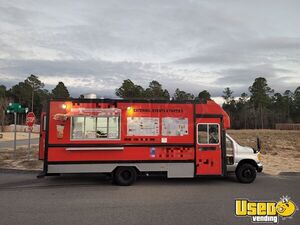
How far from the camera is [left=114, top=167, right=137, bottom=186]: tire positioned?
1062 cm

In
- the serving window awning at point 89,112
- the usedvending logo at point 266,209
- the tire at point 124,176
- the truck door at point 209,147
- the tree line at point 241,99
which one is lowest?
the usedvending logo at point 266,209

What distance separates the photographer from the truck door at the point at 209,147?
10.9 m

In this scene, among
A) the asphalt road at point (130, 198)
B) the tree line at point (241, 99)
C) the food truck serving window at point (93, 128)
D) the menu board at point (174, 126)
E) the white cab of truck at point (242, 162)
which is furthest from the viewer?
the tree line at point (241, 99)

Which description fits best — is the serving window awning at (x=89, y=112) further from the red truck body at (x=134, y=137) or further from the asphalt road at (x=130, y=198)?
the asphalt road at (x=130, y=198)

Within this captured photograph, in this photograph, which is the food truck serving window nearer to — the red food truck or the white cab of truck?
the red food truck

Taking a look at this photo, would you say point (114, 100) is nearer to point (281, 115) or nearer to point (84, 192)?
point (84, 192)

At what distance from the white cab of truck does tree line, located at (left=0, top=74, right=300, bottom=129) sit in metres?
69.8

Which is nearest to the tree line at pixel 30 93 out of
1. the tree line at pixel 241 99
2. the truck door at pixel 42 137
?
the tree line at pixel 241 99

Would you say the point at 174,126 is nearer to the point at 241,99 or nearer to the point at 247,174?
the point at 247,174

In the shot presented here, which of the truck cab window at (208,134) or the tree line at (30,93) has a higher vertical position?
the tree line at (30,93)

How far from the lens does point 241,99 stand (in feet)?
434

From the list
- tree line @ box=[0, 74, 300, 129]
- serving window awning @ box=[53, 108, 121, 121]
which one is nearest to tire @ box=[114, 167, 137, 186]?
serving window awning @ box=[53, 108, 121, 121]

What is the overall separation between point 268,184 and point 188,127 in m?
3.44

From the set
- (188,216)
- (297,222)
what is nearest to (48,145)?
(188,216)
